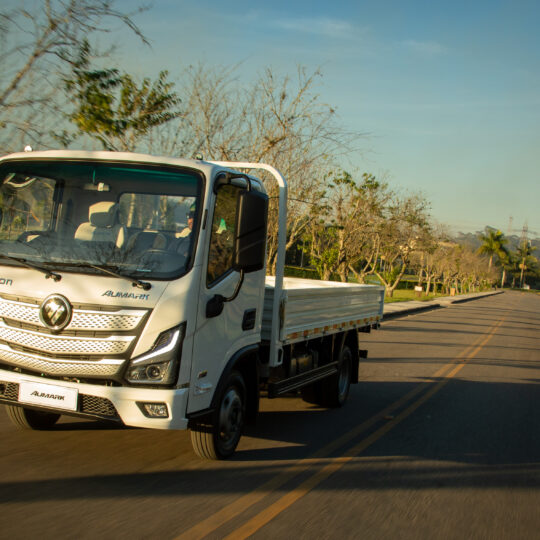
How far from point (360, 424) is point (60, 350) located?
3.86 metres

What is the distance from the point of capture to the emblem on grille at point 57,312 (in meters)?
4.38

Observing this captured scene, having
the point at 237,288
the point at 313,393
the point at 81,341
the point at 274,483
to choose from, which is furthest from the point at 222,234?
→ the point at 313,393

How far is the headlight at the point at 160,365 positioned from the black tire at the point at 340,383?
12.3 feet

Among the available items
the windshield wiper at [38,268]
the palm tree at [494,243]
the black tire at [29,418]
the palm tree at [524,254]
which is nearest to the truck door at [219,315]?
the windshield wiper at [38,268]

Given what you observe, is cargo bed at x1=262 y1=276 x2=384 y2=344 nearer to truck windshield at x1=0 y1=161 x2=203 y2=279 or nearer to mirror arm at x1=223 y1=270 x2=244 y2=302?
mirror arm at x1=223 y1=270 x2=244 y2=302

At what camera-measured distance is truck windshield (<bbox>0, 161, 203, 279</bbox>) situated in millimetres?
4602

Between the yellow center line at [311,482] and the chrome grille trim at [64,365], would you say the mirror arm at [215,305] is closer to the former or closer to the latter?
the chrome grille trim at [64,365]

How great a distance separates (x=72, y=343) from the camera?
4.40 meters

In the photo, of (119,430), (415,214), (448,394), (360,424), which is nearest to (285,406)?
(360,424)

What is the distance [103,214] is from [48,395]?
1369 mm

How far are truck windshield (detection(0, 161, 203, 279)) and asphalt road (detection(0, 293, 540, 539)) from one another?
1.51 meters

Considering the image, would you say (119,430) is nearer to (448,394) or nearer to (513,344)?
(448,394)

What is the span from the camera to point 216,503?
4.30 meters

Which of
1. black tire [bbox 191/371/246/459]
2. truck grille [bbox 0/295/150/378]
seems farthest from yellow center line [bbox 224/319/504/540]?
truck grille [bbox 0/295/150/378]
